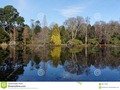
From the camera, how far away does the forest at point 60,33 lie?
110ft

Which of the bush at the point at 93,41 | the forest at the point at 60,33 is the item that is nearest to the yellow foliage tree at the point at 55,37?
the forest at the point at 60,33

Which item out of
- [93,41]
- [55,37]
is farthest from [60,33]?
[93,41]

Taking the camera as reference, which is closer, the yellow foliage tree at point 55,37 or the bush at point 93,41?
the yellow foliage tree at point 55,37

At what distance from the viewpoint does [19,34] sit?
3566 centimetres

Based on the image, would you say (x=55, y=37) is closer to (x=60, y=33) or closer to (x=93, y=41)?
(x=60, y=33)

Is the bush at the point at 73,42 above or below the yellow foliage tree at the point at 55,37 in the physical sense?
below

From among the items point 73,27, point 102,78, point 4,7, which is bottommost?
point 102,78

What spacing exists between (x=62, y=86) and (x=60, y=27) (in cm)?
3331

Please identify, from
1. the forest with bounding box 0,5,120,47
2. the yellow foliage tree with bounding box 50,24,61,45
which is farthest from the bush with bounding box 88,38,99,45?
the yellow foliage tree with bounding box 50,24,61,45

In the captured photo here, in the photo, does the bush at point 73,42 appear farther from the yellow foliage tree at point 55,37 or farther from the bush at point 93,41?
the yellow foliage tree at point 55,37

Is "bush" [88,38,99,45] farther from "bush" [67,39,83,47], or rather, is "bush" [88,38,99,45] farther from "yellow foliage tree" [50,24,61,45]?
"yellow foliage tree" [50,24,61,45]

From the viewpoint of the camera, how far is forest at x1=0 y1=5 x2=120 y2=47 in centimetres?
3366

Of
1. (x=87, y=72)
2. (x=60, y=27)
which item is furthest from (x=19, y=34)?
(x=87, y=72)

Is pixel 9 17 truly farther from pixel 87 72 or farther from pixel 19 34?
pixel 87 72
